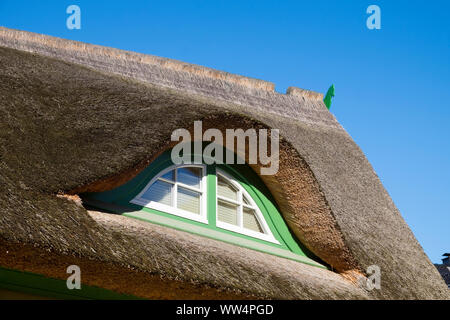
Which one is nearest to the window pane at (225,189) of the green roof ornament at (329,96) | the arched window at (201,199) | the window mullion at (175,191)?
the arched window at (201,199)

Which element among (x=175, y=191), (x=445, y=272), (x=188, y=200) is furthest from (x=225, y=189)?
(x=445, y=272)

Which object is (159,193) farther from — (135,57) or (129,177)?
(135,57)

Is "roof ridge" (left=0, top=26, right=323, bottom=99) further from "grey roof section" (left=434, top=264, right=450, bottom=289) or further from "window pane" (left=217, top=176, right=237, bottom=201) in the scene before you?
"grey roof section" (left=434, top=264, right=450, bottom=289)

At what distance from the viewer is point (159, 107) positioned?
4914mm

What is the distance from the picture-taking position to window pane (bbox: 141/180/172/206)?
500 centimetres

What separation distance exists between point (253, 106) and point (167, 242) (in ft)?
12.8

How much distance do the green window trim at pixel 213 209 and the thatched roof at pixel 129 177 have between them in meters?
0.11

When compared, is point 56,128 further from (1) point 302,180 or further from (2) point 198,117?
(1) point 302,180

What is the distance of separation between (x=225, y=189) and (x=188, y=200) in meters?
0.45

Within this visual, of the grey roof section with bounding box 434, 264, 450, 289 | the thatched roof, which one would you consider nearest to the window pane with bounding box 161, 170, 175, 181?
the thatched roof

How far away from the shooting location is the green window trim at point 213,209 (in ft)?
15.2

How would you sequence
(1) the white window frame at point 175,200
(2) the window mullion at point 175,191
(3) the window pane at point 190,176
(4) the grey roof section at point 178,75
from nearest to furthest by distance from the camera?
(1) the white window frame at point 175,200
(2) the window mullion at point 175,191
(3) the window pane at point 190,176
(4) the grey roof section at point 178,75

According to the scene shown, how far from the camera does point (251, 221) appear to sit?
5.66 meters

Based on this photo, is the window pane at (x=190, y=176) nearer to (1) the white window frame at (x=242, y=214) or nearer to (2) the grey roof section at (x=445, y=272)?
(1) the white window frame at (x=242, y=214)
